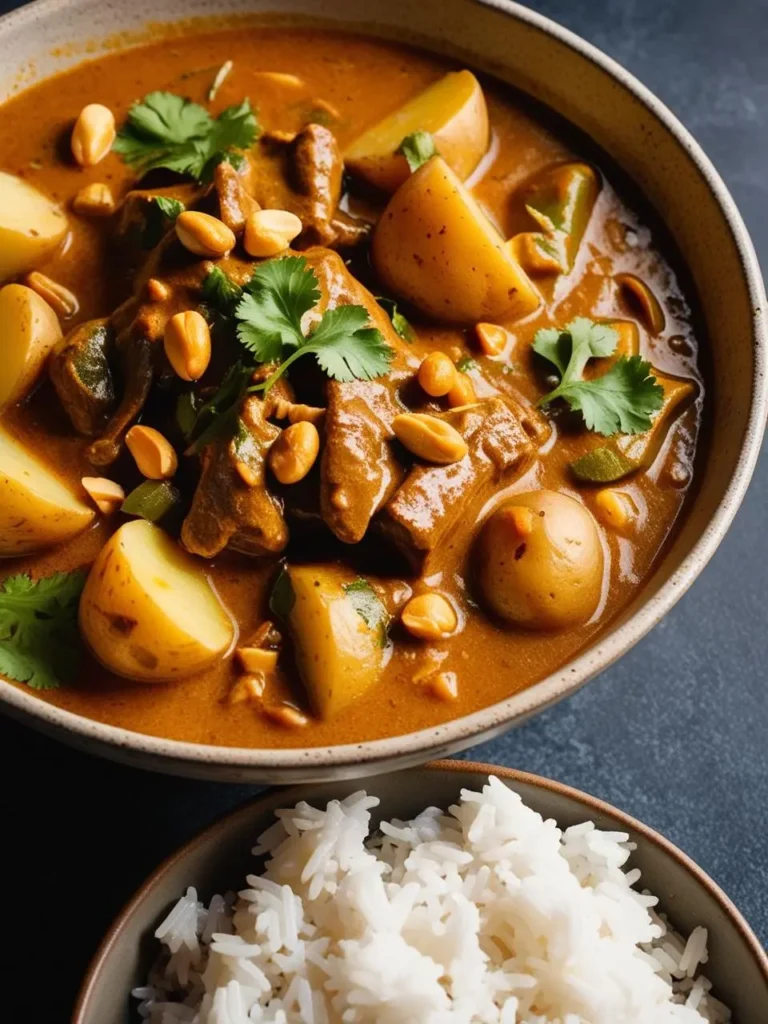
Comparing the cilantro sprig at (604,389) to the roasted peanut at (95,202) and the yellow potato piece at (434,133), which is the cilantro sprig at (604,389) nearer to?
the yellow potato piece at (434,133)

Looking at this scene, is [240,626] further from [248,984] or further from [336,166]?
[336,166]

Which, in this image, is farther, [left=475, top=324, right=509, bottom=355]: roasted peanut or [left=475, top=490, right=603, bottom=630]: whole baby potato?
[left=475, top=324, right=509, bottom=355]: roasted peanut

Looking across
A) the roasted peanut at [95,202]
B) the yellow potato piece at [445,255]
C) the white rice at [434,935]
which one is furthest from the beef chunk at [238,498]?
the roasted peanut at [95,202]

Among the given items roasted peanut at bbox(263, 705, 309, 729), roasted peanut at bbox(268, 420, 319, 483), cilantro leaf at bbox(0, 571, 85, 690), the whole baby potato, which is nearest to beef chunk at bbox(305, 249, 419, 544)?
roasted peanut at bbox(268, 420, 319, 483)

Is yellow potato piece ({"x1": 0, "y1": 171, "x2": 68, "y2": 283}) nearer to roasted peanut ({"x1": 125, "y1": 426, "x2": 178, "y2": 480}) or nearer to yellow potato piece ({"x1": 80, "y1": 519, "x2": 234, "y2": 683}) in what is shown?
roasted peanut ({"x1": 125, "y1": 426, "x2": 178, "y2": 480})

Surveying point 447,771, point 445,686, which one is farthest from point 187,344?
point 447,771

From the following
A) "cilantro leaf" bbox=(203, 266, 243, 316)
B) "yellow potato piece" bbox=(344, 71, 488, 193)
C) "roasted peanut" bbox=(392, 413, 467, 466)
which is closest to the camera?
"roasted peanut" bbox=(392, 413, 467, 466)
